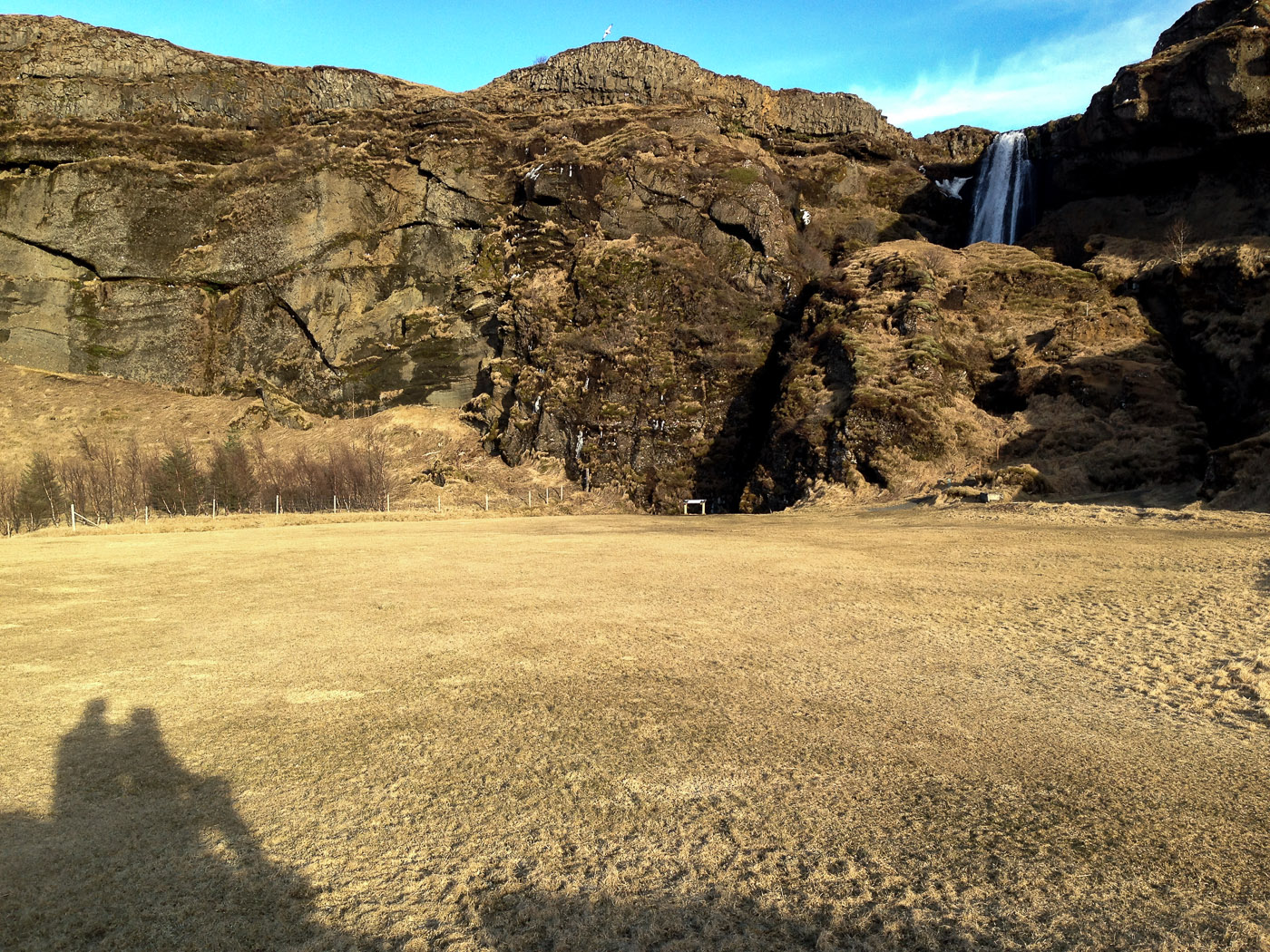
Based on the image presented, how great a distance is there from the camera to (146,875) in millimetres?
4188

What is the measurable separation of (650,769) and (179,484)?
43.5 meters

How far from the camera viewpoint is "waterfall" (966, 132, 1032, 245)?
2035 inches

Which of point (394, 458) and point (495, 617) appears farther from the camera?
point (394, 458)

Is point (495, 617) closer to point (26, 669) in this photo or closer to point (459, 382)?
point (26, 669)

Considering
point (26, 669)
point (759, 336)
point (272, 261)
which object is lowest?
point (26, 669)

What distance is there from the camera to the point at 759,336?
47750 mm

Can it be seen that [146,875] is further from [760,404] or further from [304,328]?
[304,328]

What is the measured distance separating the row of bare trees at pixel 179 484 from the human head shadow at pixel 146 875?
1488 inches

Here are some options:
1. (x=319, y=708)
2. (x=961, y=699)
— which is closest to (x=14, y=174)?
(x=319, y=708)

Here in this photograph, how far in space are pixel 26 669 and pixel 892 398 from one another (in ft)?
106

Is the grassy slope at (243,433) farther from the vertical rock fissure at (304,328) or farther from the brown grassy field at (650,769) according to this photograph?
the brown grassy field at (650,769)

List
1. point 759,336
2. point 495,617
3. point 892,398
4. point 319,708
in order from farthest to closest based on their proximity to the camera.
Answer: point 759,336, point 892,398, point 495,617, point 319,708

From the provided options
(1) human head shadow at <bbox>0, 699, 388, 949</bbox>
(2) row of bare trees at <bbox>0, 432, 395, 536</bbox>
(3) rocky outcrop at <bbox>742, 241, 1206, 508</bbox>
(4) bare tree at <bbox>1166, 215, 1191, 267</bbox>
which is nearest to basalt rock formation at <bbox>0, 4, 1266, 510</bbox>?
(3) rocky outcrop at <bbox>742, 241, 1206, 508</bbox>

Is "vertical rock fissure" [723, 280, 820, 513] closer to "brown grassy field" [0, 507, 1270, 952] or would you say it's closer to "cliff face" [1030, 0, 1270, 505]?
"cliff face" [1030, 0, 1270, 505]
